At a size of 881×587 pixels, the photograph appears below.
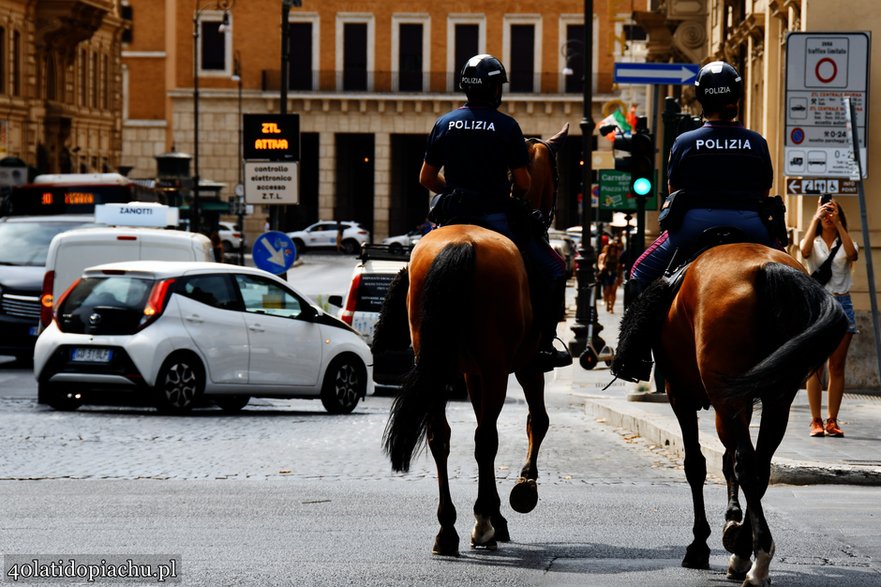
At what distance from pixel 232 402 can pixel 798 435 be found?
7.31 meters

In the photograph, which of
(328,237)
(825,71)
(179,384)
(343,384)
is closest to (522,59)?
(328,237)

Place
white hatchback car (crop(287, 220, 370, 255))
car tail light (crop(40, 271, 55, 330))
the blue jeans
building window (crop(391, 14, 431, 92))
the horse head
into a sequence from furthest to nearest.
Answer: building window (crop(391, 14, 431, 92)) < white hatchback car (crop(287, 220, 370, 255)) < car tail light (crop(40, 271, 55, 330)) < the horse head < the blue jeans

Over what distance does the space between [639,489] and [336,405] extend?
321 inches

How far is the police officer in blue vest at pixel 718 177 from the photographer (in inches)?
329

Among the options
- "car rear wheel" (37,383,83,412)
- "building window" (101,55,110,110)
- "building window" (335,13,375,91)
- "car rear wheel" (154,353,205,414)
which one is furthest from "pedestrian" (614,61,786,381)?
"building window" (335,13,375,91)

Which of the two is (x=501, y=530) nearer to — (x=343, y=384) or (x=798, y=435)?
(x=798, y=435)

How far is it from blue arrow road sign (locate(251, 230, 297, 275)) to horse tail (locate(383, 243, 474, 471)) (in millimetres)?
19658

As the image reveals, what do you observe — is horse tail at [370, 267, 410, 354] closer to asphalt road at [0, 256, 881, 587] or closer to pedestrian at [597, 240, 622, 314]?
asphalt road at [0, 256, 881, 587]

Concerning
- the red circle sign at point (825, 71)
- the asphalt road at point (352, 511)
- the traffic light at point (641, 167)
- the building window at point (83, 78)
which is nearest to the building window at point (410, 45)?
the building window at point (83, 78)

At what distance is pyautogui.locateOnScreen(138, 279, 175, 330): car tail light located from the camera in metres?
17.5

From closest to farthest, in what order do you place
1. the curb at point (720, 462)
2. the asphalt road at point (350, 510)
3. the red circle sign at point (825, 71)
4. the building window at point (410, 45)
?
the asphalt road at point (350, 510)
the curb at point (720, 462)
the red circle sign at point (825, 71)
the building window at point (410, 45)

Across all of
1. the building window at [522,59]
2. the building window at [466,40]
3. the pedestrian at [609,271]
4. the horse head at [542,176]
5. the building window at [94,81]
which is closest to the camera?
the horse head at [542,176]

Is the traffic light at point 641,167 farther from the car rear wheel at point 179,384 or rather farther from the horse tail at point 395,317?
the horse tail at point 395,317

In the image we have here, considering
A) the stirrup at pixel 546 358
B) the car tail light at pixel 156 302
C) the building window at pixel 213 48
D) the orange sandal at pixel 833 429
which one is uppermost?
the building window at pixel 213 48
